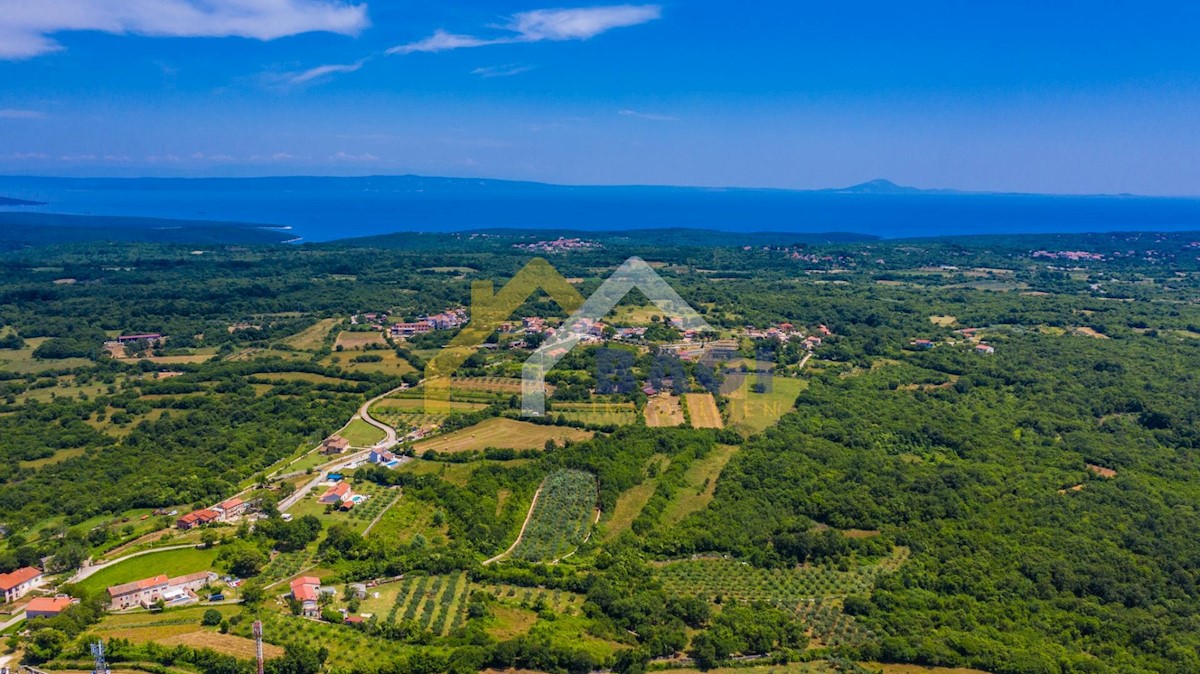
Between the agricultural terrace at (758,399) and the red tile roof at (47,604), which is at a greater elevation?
the agricultural terrace at (758,399)

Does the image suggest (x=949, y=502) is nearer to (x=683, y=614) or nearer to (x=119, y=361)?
(x=683, y=614)

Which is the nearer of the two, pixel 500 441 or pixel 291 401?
pixel 500 441

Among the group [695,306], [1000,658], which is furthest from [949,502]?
[695,306]

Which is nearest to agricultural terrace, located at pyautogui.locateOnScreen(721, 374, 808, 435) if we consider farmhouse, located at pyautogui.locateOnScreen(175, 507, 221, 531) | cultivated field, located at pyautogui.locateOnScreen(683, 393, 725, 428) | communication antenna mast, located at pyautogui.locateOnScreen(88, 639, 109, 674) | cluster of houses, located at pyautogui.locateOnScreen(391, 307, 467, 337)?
cultivated field, located at pyautogui.locateOnScreen(683, 393, 725, 428)

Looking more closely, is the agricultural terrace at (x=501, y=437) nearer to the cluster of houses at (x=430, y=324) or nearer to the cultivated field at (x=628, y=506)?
the cultivated field at (x=628, y=506)

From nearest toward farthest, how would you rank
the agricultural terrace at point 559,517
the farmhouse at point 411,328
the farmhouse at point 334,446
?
the agricultural terrace at point 559,517 < the farmhouse at point 334,446 < the farmhouse at point 411,328

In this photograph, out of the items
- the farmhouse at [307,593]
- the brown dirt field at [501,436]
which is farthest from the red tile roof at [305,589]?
the brown dirt field at [501,436]
